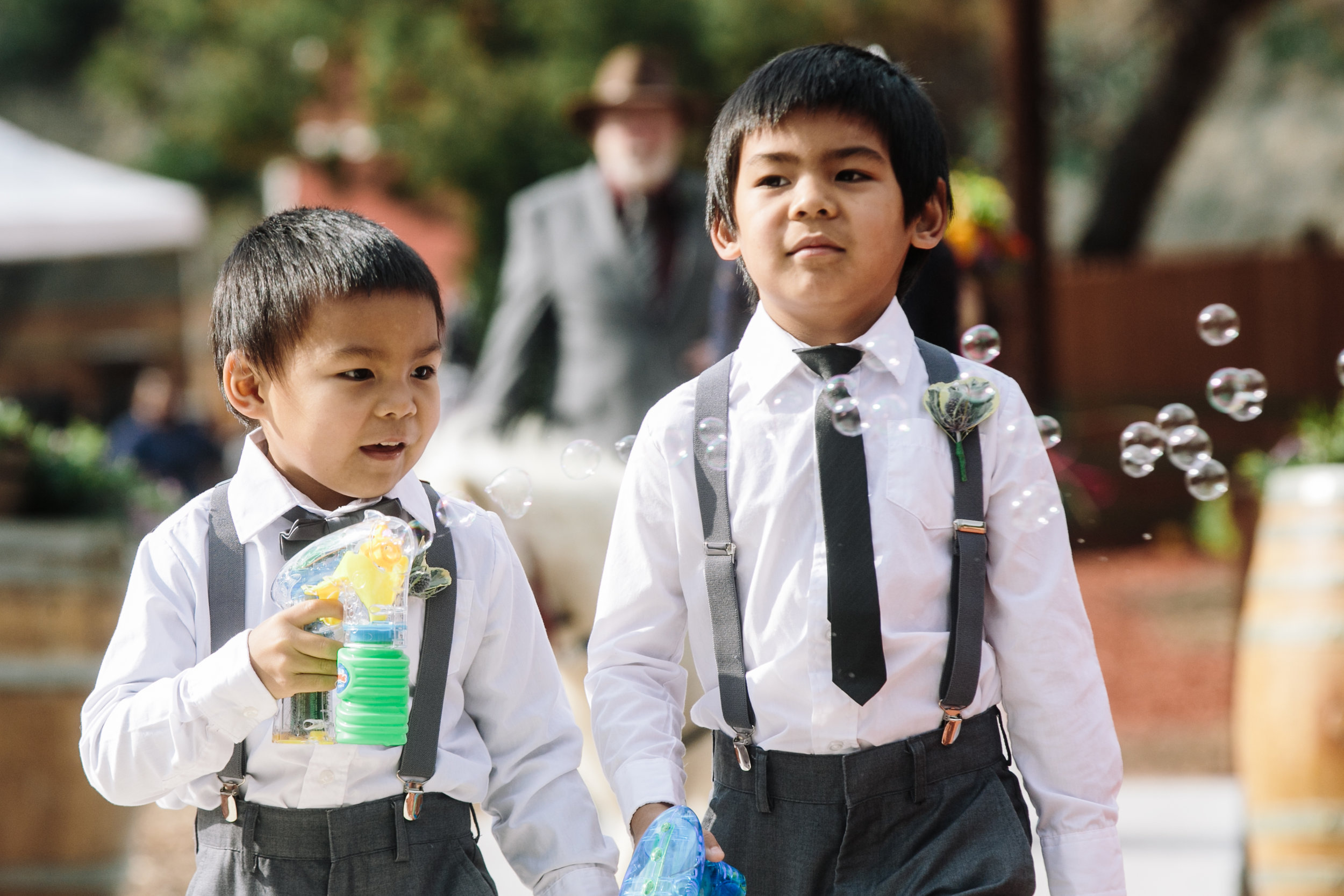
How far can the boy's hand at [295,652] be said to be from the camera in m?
1.73

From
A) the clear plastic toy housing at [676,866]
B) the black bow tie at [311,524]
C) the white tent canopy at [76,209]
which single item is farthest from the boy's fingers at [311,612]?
the white tent canopy at [76,209]

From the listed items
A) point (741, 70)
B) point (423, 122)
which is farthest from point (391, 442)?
point (423, 122)

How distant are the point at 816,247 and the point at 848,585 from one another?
1.48 ft

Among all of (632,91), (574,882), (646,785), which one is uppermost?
(632,91)

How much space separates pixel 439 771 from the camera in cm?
196

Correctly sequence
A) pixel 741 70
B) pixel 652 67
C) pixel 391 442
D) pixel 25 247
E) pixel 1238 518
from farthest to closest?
pixel 741 70
pixel 25 247
pixel 652 67
pixel 1238 518
pixel 391 442

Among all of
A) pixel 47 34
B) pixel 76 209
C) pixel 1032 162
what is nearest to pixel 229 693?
pixel 1032 162

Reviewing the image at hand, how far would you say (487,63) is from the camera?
43.4 feet

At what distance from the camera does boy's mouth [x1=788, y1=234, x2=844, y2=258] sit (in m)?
2.03

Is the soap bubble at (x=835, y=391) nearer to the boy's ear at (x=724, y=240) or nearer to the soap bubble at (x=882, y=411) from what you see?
the soap bubble at (x=882, y=411)

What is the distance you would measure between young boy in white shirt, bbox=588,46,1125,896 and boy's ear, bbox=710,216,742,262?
7 centimetres

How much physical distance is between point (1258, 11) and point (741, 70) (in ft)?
15.0

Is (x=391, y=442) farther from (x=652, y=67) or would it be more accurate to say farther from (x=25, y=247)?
(x=25, y=247)

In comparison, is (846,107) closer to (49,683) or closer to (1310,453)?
(1310,453)
